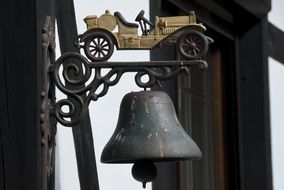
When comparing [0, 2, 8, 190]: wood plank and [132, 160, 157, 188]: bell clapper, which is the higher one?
[0, 2, 8, 190]: wood plank

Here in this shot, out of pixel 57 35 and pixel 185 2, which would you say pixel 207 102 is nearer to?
pixel 185 2

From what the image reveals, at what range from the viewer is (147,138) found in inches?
88.7

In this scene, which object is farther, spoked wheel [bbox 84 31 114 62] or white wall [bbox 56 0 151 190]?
white wall [bbox 56 0 151 190]

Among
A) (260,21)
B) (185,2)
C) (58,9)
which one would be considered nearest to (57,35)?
(58,9)

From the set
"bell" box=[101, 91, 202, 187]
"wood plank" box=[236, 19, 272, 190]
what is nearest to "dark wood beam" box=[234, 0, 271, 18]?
"wood plank" box=[236, 19, 272, 190]

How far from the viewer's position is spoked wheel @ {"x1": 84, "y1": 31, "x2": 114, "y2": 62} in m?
2.23

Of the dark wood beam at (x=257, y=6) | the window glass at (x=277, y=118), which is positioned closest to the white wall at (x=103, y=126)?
the dark wood beam at (x=257, y=6)

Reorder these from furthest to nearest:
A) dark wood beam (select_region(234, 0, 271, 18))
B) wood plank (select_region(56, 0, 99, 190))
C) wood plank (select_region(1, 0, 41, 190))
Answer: dark wood beam (select_region(234, 0, 271, 18))
wood plank (select_region(56, 0, 99, 190))
wood plank (select_region(1, 0, 41, 190))

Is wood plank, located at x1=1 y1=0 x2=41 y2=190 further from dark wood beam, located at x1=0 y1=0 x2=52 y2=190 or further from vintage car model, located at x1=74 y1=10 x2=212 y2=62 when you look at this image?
vintage car model, located at x1=74 y1=10 x2=212 y2=62

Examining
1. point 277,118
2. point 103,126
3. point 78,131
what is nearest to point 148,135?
point 78,131

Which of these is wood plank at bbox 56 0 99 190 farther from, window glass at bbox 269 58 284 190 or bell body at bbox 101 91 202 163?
window glass at bbox 269 58 284 190

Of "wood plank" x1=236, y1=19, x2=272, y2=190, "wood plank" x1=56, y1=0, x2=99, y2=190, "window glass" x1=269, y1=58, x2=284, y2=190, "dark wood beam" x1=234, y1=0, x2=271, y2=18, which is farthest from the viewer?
"window glass" x1=269, y1=58, x2=284, y2=190

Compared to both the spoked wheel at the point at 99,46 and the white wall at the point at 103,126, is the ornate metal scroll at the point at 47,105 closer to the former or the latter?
the spoked wheel at the point at 99,46

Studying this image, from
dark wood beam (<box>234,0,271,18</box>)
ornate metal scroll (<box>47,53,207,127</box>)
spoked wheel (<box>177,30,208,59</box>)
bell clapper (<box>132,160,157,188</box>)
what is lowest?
bell clapper (<box>132,160,157,188</box>)
